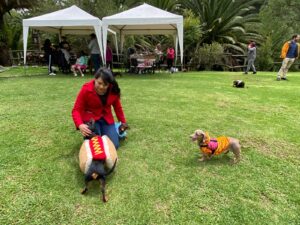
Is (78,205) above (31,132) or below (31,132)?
below

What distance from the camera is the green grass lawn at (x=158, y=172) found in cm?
251

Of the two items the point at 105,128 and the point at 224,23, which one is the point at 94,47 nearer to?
the point at 105,128

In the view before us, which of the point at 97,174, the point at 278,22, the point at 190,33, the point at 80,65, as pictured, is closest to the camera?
the point at 97,174

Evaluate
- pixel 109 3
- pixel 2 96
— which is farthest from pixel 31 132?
pixel 109 3

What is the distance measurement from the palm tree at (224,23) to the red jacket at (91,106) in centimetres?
1616

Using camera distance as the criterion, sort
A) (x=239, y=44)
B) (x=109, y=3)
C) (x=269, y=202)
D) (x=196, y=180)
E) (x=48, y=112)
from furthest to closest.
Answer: (x=239, y=44)
(x=109, y=3)
(x=48, y=112)
(x=196, y=180)
(x=269, y=202)

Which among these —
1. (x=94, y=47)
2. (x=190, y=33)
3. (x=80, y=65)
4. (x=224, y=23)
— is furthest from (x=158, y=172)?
(x=224, y=23)

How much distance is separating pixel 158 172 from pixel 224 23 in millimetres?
18081

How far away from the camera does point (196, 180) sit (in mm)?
3018

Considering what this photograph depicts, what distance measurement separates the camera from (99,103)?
3322mm

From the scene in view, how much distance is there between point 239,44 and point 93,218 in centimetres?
1904

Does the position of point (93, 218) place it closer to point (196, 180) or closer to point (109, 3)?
point (196, 180)

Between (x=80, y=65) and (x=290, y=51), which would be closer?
(x=290, y=51)

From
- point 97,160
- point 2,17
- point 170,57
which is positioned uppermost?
point 2,17
